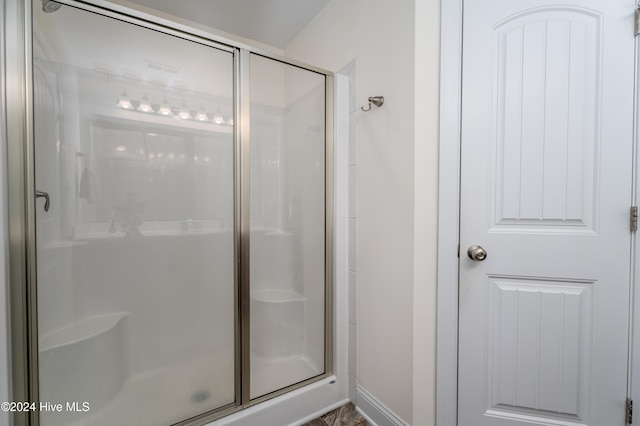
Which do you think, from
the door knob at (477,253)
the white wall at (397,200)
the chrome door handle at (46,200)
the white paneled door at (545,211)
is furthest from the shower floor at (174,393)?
the door knob at (477,253)

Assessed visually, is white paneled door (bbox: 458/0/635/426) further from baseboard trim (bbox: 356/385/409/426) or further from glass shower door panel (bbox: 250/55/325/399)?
glass shower door panel (bbox: 250/55/325/399)

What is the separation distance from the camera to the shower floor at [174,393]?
1146 mm

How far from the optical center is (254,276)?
4.69 feet

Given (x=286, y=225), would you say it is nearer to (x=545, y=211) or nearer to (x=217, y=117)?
(x=217, y=117)

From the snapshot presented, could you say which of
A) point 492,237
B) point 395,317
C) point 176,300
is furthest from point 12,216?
point 492,237

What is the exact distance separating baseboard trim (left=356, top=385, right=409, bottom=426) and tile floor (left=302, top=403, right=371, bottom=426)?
1.2 inches

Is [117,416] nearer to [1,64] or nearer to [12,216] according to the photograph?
[12,216]

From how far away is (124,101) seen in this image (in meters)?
1.17

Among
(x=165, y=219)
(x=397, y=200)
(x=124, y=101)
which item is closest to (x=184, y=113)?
(x=124, y=101)

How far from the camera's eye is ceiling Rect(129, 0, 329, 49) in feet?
5.98

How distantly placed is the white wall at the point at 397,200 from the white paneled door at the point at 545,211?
14cm

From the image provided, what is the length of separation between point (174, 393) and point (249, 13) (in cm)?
233

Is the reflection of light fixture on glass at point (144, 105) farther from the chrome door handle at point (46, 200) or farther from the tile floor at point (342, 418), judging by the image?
the tile floor at point (342, 418)

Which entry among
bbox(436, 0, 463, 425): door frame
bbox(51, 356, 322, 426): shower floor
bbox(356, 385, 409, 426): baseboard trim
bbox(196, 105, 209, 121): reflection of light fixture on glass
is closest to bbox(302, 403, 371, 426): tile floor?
bbox(356, 385, 409, 426): baseboard trim
